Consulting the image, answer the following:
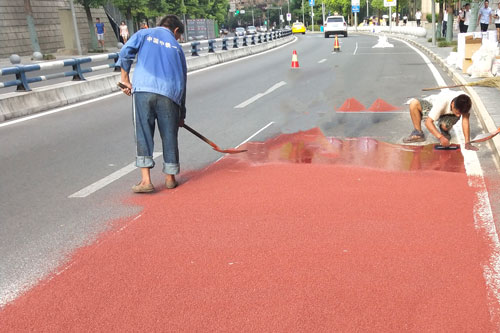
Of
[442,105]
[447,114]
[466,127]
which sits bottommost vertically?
[466,127]

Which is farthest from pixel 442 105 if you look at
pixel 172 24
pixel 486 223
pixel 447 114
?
pixel 172 24

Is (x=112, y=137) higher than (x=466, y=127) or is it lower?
lower

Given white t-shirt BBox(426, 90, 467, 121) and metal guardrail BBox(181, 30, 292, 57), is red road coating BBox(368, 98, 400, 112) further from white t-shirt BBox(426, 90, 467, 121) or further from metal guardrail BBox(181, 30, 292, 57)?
metal guardrail BBox(181, 30, 292, 57)

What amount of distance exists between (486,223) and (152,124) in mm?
3418

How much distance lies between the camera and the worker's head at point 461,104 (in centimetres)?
673

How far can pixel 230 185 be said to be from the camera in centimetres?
608

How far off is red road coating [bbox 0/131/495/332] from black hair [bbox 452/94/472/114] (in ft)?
3.54

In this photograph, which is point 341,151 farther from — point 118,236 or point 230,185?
point 118,236

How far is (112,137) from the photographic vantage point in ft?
29.6

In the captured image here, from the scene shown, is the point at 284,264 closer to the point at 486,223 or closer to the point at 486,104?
the point at 486,223

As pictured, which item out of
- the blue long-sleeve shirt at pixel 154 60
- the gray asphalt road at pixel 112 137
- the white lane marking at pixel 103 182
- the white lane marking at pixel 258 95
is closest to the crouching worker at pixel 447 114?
the gray asphalt road at pixel 112 137

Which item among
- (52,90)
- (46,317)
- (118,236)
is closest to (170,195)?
(118,236)

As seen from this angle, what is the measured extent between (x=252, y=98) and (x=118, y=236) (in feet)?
28.4

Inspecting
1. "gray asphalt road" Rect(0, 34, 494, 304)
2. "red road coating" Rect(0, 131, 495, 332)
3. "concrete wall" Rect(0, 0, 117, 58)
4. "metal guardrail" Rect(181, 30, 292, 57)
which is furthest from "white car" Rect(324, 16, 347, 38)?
"red road coating" Rect(0, 131, 495, 332)
